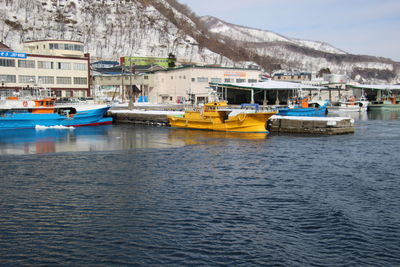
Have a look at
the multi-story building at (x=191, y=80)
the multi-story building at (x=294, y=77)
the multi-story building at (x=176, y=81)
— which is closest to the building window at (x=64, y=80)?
the multi-story building at (x=176, y=81)

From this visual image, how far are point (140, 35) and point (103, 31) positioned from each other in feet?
48.6

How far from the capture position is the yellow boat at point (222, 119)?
A: 4091 cm

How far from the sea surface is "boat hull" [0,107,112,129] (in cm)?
1894

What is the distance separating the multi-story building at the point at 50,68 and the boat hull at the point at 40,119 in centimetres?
1896

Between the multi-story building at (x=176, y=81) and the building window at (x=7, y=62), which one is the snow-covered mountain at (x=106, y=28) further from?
the building window at (x=7, y=62)

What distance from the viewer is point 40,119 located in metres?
49.1

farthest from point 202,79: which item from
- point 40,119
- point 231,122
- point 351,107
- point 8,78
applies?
point 231,122

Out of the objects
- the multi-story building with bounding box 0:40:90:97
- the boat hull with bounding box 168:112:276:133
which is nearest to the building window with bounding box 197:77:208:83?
the multi-story building with bounding box 0:40:90:97

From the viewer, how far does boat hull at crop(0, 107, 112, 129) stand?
47938 mm

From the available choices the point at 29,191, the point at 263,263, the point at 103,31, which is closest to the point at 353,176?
the point at 263,263

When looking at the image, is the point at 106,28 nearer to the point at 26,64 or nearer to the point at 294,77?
the point at 294,77

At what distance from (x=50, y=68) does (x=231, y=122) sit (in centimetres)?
4478

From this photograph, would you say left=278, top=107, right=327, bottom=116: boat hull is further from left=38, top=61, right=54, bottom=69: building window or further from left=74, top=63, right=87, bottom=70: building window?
left=38, top=61, right=54, bottom=69: building window

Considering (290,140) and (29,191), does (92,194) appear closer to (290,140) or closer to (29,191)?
(29,191)
